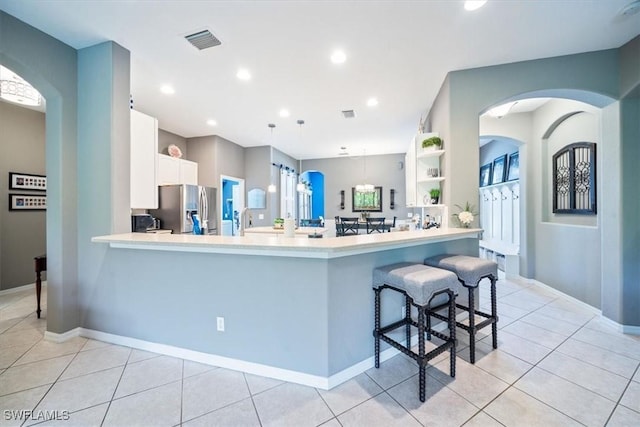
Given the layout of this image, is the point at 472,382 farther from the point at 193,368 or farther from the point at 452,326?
the point at 193,368

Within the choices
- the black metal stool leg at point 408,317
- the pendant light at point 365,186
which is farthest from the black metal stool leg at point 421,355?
the pendant light at point 365,186

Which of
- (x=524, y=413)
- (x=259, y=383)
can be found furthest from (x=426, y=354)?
(x=259, y=383)

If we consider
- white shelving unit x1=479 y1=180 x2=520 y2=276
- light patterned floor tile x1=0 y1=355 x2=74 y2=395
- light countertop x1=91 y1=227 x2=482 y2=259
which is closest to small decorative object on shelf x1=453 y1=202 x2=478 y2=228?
light countertop x1=91 y1=227 x2=482 y2=259

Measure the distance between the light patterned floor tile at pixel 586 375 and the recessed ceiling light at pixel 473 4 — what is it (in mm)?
2920

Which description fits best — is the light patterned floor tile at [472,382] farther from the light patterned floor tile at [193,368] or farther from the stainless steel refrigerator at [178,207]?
the stainless steel refrigerator at [178,207]

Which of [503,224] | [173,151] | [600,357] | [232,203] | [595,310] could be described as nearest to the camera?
[600,357]

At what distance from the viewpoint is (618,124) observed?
8.81 feet

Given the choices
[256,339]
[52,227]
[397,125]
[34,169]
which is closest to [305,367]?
[256,339]

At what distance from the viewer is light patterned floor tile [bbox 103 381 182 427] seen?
153cm

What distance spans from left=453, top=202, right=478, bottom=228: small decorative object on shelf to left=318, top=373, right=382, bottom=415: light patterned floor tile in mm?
1951

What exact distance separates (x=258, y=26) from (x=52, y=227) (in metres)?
2.73

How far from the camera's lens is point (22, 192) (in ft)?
13.5

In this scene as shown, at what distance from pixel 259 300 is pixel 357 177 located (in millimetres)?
6816

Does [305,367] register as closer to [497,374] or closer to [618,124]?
[497,374]
